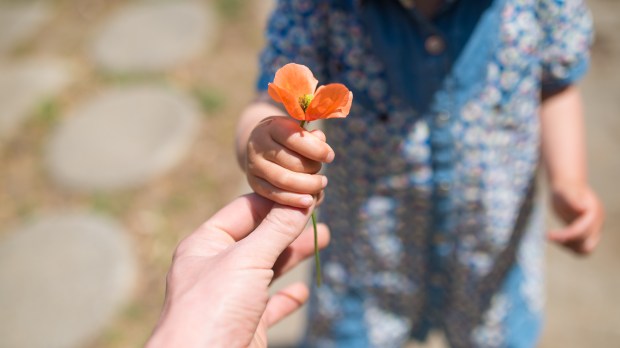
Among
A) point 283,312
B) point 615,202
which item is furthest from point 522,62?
point 615,202

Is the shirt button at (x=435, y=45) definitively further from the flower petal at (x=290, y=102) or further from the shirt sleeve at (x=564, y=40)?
the flower petal at (x=290, y=102)

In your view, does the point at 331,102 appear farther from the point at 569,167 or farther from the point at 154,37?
the point at 154,37

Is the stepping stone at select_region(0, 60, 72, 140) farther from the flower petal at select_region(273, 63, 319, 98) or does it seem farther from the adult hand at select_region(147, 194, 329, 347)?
the flower petal at select_region(273, 63, 319, 98)

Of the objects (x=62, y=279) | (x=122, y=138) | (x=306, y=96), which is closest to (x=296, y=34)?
(x=306, y=96)

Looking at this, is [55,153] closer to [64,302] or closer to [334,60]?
[64,302]

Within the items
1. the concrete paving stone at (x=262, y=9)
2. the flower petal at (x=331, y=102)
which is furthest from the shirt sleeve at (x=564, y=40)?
the concrete paving stone at (x=262, y=9)
